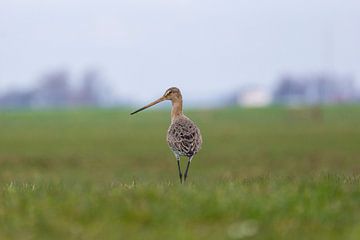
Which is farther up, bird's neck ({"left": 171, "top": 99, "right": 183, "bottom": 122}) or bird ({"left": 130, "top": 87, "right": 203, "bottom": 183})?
bird's neck ({"left": 171, "top": 99, "right": 183, "bottom": 122})

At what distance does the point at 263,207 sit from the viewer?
7957 millimetres

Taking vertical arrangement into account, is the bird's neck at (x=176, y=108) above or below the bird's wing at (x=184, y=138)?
above

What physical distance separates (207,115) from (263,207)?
102m

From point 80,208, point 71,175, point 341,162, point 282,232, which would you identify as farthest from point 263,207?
point 341,162

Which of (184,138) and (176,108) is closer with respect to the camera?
(184,138)

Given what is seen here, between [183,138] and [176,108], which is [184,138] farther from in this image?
[176,108]

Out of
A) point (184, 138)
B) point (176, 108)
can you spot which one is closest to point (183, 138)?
point (184, 138)

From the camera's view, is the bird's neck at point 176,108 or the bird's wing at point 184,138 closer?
the bird's wing at point 184,138

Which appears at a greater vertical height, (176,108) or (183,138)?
(176,108)

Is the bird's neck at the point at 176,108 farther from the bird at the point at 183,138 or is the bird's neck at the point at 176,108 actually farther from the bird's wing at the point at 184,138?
the bird's wing at the point at 184,138

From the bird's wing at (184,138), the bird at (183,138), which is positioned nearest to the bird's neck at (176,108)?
the bird at (183,138)

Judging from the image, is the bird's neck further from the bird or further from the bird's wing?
the bird's wing

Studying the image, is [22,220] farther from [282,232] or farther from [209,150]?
[209,150]

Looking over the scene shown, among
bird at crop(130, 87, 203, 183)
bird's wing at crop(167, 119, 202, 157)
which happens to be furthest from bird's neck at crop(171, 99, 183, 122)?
bird's wing at crop(167, 119, 202, 157)
